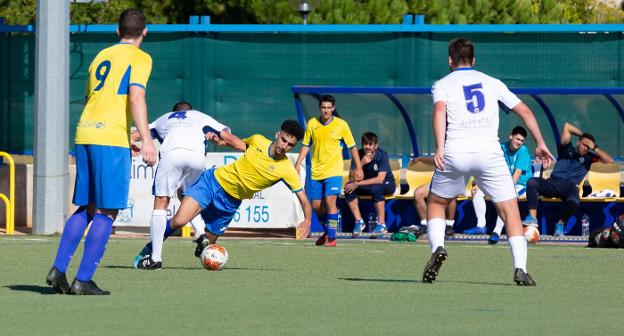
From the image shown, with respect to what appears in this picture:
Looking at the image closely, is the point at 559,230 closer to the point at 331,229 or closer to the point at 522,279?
the point at 331,229

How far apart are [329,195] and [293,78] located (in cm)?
423

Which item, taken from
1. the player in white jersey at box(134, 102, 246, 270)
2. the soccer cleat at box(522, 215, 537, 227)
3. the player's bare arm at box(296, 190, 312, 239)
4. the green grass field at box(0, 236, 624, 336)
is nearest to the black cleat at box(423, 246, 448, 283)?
the green grass field at box(0, 236, 624, 336)

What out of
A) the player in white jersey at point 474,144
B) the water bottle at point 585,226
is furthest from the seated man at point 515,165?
the player in white jersey at point 474,144

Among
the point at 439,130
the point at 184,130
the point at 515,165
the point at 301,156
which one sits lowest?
the point at 515,165

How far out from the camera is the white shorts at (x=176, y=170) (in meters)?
13.7

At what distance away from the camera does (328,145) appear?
1811cm

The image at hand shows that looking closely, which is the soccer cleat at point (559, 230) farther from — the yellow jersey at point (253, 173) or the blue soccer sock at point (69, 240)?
the blue soccer sock at point (69, 240)

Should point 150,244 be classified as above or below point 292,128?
below

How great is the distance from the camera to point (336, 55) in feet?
71.8

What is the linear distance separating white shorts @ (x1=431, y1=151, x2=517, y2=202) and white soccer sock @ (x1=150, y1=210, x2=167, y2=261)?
2628 millimetres

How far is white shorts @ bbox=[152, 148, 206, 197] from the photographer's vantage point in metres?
13.7

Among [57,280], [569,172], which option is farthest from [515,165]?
[57,280]

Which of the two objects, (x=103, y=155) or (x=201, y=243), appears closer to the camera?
(x=103, y=155)

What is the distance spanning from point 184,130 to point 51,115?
190 inches
